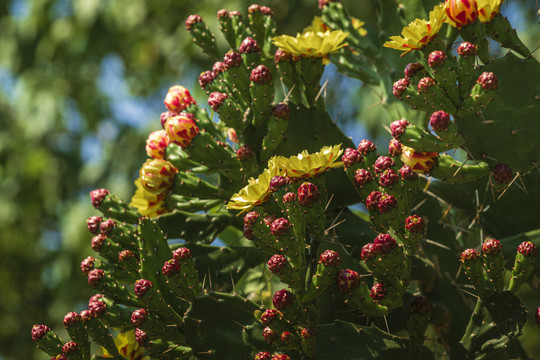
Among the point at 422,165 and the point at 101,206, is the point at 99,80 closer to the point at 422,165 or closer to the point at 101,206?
the point at 101,206

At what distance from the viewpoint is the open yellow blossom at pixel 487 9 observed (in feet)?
3.57

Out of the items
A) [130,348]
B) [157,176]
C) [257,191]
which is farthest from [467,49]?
[130,348]

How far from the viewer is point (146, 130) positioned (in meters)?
5.32

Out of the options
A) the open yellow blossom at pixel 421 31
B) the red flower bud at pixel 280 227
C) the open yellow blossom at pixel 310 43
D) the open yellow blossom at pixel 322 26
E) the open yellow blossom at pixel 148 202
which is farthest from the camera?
the open yellow blossom at pixel 322 26

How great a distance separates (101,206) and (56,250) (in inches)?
192

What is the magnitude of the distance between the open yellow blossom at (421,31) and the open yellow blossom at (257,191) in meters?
0.30

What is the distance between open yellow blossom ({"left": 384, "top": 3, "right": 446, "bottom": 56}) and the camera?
42.8 inches

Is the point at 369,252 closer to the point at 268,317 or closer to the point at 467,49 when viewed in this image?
the point at 268,317

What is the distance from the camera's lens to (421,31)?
1095mm

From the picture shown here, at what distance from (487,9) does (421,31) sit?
0.12 meters

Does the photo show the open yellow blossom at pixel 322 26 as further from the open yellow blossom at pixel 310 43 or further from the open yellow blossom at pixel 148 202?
the open yellow blossom at pixel 148 202

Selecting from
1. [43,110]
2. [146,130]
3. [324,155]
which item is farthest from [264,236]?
[43,110]

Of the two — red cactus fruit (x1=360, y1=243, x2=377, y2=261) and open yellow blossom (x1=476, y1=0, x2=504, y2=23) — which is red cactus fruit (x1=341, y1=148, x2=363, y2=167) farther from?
open yellow blossom (x1=476, y1=0, x2=504, y2=23)

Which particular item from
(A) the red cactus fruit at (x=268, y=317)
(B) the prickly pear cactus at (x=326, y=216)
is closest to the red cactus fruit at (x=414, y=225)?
(B) the prickly pear cactus at (x=326, y=216)
